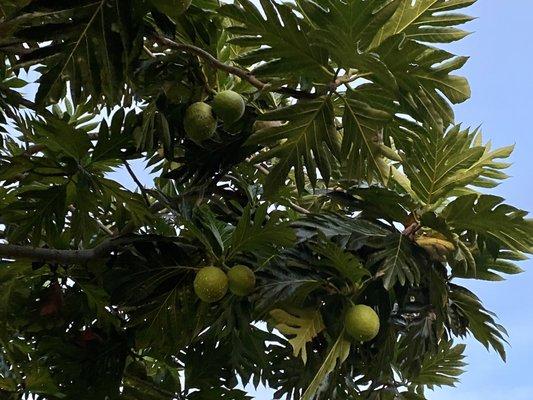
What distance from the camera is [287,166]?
2133 millimetres

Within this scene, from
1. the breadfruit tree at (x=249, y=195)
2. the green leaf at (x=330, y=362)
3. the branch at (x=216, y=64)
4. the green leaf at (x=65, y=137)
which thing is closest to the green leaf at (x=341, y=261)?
the breadfruit tree at (x=249, y=195)

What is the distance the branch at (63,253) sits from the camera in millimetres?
2232

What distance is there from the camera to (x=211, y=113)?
205 cm

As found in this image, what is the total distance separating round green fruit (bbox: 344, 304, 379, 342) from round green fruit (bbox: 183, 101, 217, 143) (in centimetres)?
65

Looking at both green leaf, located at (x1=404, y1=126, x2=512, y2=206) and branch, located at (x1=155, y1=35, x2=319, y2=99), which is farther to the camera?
green leaf, located at (x1=404, y1=126, x2=512, y2=206)

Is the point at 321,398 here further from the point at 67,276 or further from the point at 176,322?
the point at 67,276

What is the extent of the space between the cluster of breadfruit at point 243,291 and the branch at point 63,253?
318 millimetres

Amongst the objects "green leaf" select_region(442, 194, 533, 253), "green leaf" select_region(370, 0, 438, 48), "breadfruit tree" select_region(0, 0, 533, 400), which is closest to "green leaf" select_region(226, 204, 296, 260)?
"breadfruit tree" select_region(0, 0, 533, 400)

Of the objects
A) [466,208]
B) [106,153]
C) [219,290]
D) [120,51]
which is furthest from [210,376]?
[120,51]

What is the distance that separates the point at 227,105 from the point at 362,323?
0.71 metres

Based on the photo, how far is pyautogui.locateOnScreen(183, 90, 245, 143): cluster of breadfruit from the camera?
201 centimetres

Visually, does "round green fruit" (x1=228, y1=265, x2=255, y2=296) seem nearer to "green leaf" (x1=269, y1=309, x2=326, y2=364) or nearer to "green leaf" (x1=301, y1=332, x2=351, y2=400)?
"green leaf" (x1=269, y1=309, x2=326, y2=364)

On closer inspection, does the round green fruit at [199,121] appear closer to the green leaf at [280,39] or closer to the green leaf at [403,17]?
the green leaf at [280,39]

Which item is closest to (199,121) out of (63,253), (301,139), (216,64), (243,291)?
(216,64)
